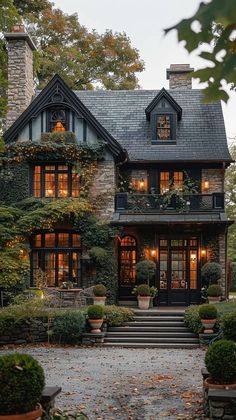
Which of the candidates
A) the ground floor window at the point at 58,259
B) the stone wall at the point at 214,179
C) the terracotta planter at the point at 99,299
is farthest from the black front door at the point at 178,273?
the ground floor window at the point at 58,259

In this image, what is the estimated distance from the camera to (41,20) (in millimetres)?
31844

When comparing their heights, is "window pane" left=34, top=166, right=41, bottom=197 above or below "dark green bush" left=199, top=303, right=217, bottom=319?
above

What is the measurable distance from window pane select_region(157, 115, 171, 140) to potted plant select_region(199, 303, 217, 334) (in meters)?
9.46

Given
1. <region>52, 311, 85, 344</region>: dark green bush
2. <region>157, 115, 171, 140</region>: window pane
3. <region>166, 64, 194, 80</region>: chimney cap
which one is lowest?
<region>52, 311, 85, 344</region>: dark green bush

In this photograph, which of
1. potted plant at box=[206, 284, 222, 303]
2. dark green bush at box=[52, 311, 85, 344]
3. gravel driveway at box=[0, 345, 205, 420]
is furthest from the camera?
potted plant at box=[206, 284, 222, 303]

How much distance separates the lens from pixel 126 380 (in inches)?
430

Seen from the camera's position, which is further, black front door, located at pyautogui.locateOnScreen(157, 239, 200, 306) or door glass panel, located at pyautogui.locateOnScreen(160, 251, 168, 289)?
door glass panel, located at pyautogui.locateOnScreen(160, 251, 168, 289)

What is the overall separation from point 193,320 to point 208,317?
826mm

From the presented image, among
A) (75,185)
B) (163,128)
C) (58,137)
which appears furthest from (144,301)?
(163,128)

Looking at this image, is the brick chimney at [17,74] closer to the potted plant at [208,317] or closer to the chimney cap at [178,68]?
the chimney cap at [178,68]

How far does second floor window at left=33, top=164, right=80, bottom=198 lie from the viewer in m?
20.8

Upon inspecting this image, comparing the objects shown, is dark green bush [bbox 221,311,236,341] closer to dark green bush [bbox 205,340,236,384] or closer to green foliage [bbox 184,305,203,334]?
green foliage [bbox 184,305,203,334]

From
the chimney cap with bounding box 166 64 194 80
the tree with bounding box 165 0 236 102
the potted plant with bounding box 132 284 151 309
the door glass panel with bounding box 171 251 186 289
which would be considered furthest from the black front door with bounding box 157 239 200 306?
the tree with bounding box 165 0 236 102

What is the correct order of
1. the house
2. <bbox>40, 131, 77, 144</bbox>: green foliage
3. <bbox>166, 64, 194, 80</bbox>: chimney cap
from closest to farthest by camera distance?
the house → <bbox>40, 131, 77, 144</bbox>: green foliage → <bbox>166, 64, 194, 80</bbox>: chimney cap
